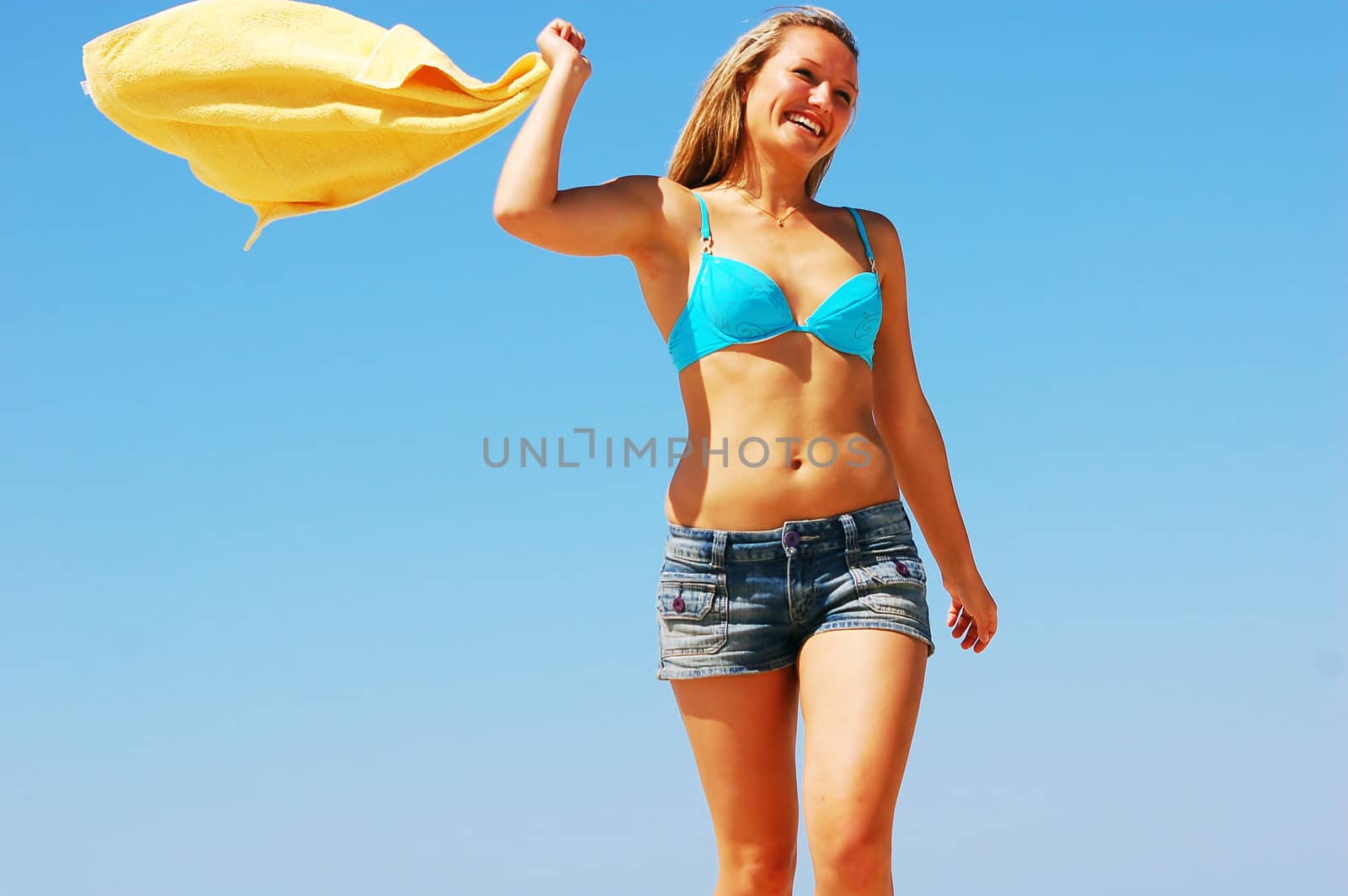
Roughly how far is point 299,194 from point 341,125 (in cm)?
35

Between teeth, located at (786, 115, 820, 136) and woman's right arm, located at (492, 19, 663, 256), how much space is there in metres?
0.52

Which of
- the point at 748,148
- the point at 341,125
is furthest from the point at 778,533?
the point at 341,125

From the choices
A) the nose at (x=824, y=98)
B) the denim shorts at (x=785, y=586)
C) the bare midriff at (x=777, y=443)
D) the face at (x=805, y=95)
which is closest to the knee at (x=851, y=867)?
the denim shorts at (x=785, y=586)

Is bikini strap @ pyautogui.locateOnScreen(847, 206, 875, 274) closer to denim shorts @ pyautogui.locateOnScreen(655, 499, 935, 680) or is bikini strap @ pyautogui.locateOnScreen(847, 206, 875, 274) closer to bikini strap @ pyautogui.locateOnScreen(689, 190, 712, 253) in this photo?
→ bikini strap @ pyautogui.locateOnScreen(689, 190, 712, 253)

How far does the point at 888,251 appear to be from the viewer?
4945mm

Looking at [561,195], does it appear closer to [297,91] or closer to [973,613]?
[297,91]

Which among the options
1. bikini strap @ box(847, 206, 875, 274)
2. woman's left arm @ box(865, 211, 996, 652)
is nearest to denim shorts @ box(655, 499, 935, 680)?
woman's left arm @ box(865, 211, 996, 652)

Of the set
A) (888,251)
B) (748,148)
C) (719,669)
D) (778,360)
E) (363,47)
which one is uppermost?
(363,47)

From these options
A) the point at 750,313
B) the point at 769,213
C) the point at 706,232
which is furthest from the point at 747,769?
the point at 769,213

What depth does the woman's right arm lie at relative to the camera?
4414 millimetres

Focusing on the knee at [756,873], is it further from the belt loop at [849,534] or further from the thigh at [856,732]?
the belt loop at [849,534]

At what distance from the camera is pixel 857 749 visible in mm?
4105

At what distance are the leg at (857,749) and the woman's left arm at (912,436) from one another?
0.79m

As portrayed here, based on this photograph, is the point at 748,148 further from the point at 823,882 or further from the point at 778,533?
the point at 823,882
